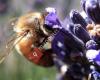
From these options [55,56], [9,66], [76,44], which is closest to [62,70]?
[55,56]

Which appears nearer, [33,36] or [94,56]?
[94,56]

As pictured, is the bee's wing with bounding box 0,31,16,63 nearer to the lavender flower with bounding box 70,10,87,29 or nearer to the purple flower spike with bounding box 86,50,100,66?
the lavender flower with bounding box 70,10,87,29

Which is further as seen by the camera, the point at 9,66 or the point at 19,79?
the point at 9,66

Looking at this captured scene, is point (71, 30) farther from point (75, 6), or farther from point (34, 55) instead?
point (75, 6)

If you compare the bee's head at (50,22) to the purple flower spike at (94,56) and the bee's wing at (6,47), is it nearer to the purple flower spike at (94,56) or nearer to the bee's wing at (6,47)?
the bee's wing at (6,47)

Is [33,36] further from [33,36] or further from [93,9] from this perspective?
[93,9]

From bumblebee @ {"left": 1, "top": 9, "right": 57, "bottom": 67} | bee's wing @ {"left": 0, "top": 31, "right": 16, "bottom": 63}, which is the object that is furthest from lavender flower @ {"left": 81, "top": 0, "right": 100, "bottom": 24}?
bee's wing @ {"left": 0, "top": 31, "right": 16, "bottom": 63}

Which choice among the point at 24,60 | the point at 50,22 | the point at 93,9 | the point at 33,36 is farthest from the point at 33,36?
the point at 24,60
